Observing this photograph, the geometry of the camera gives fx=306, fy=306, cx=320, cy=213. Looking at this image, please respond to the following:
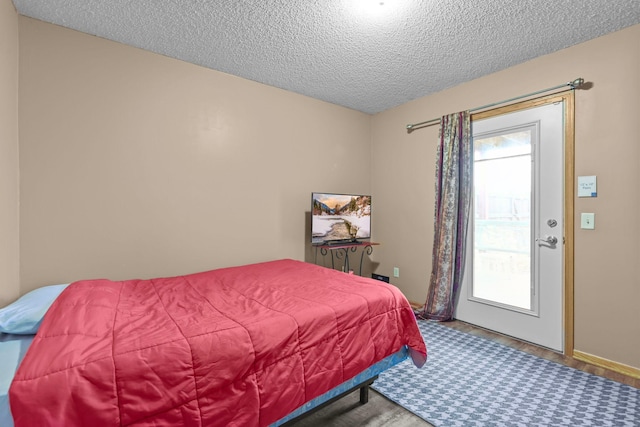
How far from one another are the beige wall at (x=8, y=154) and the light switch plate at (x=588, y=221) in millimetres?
4099

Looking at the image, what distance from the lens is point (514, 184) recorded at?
116 inches

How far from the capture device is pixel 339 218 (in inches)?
141

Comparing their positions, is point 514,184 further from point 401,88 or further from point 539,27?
point 401,88

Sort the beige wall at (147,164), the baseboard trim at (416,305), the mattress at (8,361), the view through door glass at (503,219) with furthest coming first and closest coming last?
the baseboard trim at (416,305) < the view through door glass at (503,219) < the beige wall at (147,164) < the mattress at (8,361)

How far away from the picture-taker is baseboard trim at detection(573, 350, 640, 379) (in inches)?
88.4

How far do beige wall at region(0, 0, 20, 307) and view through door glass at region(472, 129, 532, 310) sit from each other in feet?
12.6

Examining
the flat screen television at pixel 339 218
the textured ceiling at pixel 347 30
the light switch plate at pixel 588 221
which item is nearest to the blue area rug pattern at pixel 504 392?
the light switch plate at pixel 588 221

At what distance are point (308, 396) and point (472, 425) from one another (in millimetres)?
1010

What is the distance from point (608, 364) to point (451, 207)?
1741 mm

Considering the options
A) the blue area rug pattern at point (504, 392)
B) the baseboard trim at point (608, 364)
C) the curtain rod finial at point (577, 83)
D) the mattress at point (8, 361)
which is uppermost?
the curtain rod finial at point (577, 83)

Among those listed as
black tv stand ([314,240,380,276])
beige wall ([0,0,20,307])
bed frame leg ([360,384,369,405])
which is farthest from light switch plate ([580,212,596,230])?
beige wall ([0,0,20,307])

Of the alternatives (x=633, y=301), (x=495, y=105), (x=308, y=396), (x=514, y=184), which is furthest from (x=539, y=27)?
(x=308, y=396)

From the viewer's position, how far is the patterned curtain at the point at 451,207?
3246mm

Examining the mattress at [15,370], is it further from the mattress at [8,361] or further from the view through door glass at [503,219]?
the view through door glass at [503,219]
